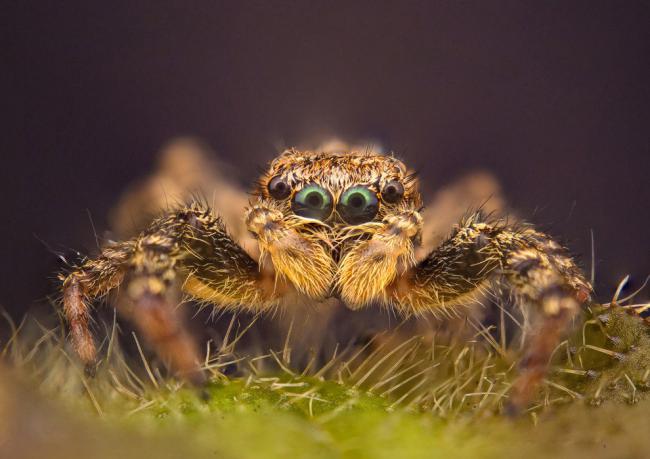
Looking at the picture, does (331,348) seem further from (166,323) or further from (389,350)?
(166,323)

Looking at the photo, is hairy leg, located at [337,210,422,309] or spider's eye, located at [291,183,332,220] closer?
hairy leg, located at [337,210,422,309]

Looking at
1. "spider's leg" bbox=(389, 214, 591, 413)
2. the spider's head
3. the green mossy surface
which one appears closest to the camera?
the green mossy surface

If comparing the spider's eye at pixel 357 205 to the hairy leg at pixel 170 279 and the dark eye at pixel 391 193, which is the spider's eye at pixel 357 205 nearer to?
the dark eye at pixel 391 193

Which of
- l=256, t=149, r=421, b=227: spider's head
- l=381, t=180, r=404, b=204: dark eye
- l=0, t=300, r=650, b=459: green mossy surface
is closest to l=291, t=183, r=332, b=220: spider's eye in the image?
l=256, t=149, r=421, b=227: spider's head

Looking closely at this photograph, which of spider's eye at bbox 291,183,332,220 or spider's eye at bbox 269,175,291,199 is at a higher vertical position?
spider's eye at bbox 269,175,291,199

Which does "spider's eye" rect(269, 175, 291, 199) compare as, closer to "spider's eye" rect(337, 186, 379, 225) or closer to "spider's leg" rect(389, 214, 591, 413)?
"spider's eye" rect(337, 186, 379, 225)

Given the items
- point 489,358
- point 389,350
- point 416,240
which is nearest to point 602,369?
point 489,358

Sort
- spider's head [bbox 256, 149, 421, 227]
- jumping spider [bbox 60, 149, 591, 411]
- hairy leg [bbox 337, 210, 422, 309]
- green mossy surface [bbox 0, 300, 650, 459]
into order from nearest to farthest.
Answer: green mossy surface [bbox 0, 300, 650, 459], jumping spider [bbox 60, 149, 591, 411], hairy leg [bbox 337, 210, 422, 309], spider's head [bbox 256, 149, 421, 227]
